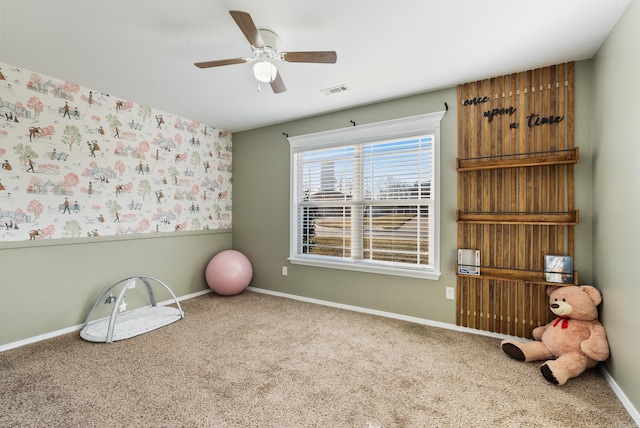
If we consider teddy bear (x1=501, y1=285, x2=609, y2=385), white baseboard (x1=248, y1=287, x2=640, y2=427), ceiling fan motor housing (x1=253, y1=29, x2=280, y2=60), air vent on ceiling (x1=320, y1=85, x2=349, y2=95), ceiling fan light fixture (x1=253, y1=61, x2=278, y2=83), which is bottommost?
white baseboard (x1=248, y1=287, x2=640, y2=427)

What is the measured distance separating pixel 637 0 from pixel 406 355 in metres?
2.74

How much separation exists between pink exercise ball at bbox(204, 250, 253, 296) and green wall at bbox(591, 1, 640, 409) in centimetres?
369

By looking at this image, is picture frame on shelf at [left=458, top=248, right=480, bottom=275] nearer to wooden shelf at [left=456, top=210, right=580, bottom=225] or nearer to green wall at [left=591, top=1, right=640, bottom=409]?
wooden shelf at [left=456, top=210, right=580, bottom=225]

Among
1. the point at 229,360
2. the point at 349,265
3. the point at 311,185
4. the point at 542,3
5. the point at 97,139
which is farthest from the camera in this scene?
the point at 311,185

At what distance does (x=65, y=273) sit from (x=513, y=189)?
4368mm

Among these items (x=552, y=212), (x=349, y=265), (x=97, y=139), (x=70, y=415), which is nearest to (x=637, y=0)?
(x=552, y=212)

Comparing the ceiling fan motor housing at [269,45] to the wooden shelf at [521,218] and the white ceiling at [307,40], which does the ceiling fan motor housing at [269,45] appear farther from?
the wooden shelf at [521,218]

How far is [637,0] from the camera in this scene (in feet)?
5.46

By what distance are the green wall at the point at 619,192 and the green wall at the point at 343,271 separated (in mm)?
121

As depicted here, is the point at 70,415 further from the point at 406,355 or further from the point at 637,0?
the point at 637,0

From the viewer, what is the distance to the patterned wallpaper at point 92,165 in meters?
2.61

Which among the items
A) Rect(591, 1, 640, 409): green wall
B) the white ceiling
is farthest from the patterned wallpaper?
Rect(591, 1, 640, 409): green wall

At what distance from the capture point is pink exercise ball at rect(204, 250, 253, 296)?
3920 millimetres

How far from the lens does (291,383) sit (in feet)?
6.67
